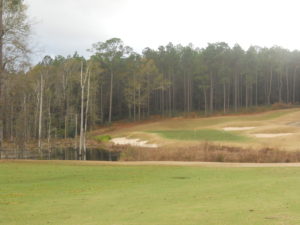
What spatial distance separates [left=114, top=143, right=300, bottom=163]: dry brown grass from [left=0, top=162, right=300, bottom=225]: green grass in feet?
34.0

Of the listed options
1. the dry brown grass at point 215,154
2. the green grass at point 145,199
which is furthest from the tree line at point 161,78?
the green grass at point 145,199

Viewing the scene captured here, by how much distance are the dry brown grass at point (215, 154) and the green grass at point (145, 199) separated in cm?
1035

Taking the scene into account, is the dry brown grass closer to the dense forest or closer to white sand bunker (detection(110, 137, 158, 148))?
white sand bunker (detection(110, 137, 158, 148))

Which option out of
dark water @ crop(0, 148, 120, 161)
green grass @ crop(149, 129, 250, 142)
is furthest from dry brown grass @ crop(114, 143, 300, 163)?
green grass @ crop(149, 129, 250, 142)

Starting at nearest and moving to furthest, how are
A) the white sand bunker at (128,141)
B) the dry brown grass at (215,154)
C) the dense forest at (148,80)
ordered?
the dry brown grass at (215,154), the white sand bunker at (128,141), the dense forest at (148,80)

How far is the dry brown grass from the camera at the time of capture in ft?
103

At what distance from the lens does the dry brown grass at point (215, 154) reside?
31.4 meters

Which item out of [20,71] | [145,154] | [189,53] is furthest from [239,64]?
→ [20,71]

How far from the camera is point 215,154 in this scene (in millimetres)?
32625

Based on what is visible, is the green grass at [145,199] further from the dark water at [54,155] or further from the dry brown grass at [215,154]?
the dark water at [54,155]

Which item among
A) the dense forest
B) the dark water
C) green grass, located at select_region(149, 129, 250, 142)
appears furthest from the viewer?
the dense forest

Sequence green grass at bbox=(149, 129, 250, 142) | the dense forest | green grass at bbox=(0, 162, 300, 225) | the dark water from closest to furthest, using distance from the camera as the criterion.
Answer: green grass at bbox=(0, 162, 300, 225) < the dark water < green grass at bbox=(149, 129, 250, 142) < the dense forest

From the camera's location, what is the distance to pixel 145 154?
3591 cm

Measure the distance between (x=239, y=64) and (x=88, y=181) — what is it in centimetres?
6783
